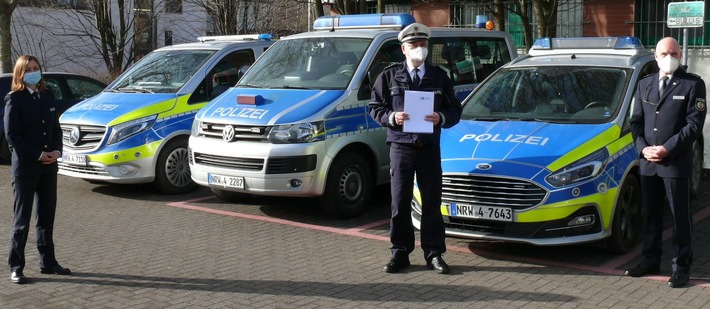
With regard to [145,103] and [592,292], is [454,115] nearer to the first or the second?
[592,292]

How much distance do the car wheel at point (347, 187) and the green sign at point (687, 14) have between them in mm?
4841

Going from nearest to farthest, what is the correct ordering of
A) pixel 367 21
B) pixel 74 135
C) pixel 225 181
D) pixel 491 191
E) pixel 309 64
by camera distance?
pixel 491 191 → pixel 225 181 → pixel 309 64 → pixel 367 21 → pixel 74 135

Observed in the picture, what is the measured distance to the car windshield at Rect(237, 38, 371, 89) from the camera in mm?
9828

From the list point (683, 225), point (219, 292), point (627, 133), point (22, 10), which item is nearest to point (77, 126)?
point (219, 292)

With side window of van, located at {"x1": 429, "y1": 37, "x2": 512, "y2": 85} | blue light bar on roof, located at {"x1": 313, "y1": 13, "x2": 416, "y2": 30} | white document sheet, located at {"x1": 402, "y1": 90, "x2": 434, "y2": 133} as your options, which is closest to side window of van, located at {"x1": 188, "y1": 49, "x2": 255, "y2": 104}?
blue light bar on roof, located at {"x1": 313, "y1": 13, "x2": 416, "y2": 30}

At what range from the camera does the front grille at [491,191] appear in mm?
7223

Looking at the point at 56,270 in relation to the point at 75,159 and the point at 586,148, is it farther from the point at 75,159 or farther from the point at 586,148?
the point at 586,148

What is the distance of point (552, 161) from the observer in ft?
24.0

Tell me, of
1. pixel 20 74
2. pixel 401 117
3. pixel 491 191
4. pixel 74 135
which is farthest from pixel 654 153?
pixel 74 135

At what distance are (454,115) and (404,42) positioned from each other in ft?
2.36

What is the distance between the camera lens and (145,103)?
11062mm

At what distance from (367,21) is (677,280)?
17.3ft

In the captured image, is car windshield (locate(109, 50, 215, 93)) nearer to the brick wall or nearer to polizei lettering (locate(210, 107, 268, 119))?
polizei lettering (locate(210, 107, 268, 119))

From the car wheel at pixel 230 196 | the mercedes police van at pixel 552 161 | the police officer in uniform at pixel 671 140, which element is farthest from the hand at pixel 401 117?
the car wheel at pixel 230 196
